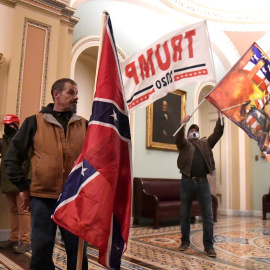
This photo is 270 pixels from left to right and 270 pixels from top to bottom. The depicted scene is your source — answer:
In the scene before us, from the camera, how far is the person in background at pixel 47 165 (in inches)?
74.6

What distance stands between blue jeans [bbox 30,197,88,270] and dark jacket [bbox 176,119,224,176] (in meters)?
2.38

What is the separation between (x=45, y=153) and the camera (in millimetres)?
1973

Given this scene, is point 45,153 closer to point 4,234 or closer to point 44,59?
point 4,234

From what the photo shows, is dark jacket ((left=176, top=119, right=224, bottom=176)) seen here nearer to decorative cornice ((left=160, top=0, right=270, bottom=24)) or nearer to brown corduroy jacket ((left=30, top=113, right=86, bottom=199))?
brown corduroy jacket ((left=30, top=113, right=86, bottom=199))

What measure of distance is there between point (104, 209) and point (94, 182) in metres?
0.16

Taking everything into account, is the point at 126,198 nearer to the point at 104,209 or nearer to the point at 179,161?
the point at 104,209

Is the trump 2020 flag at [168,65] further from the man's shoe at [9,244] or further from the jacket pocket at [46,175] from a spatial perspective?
the man's shoe at [9,244]

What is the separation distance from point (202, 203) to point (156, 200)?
8.31 ft

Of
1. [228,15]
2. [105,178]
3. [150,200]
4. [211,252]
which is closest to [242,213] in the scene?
[150,200]

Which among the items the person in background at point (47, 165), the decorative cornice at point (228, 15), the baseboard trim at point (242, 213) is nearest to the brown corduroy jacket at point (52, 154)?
the person in background at point (47, 165)

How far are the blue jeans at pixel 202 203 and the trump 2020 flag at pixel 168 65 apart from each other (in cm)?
143

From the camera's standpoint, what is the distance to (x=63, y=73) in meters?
5.62

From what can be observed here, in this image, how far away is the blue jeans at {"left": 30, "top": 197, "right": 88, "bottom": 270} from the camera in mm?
1868

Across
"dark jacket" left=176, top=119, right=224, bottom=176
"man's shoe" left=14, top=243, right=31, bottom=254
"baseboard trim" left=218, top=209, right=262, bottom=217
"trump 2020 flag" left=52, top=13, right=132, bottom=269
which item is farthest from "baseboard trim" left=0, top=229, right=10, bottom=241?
"baseboard trim" left=218, top=209, right=262, bottom=217
